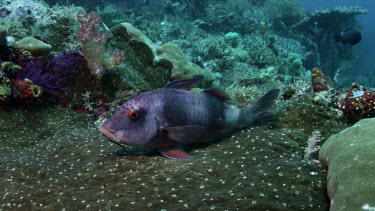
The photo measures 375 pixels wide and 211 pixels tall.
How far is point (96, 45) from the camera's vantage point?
577 centimetres

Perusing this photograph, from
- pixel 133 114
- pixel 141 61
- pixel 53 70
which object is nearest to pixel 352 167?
pixel 133 114

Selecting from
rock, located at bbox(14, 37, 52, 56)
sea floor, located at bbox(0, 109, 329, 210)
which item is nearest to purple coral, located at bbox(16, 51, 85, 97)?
rock, located at bbox(14, 37, 52, 56)

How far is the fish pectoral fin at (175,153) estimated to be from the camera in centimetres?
310

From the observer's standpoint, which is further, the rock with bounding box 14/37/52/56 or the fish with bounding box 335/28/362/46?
the fish with bounding box 335/28/362/46

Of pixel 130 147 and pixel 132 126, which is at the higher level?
pixel 132 126

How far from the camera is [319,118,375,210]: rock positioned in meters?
1.83

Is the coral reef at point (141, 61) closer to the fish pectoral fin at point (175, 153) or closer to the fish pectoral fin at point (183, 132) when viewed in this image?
the fish pectoral fin at point (175, 153)

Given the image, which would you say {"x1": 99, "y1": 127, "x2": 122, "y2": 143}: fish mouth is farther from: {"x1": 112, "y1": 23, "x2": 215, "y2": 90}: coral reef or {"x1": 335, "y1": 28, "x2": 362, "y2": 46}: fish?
{"x1": 335, "y1": 28, "x2": 362, "y2": 46}: fish

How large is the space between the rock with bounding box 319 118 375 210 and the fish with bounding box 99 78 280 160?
1.33 metres

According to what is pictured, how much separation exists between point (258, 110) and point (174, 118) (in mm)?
1557

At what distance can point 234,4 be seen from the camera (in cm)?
2111

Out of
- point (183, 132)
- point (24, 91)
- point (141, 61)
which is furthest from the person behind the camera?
point (141, 61)

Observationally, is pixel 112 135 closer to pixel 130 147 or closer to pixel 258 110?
pixel 130 147

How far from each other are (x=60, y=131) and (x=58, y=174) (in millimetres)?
2549
